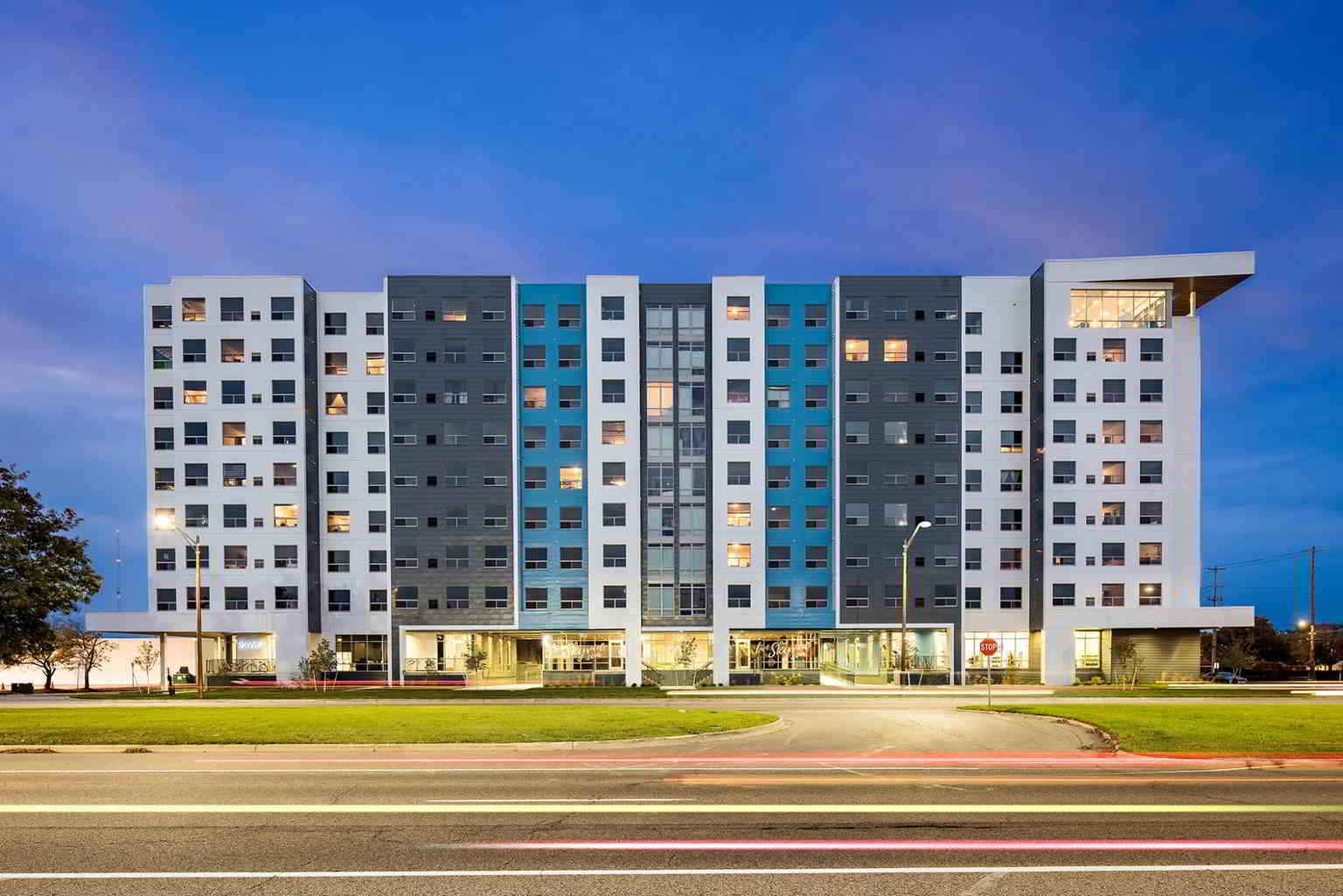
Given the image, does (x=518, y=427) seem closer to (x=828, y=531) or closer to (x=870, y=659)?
(x=828, y=531)

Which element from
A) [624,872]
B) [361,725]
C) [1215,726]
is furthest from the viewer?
[361,725]

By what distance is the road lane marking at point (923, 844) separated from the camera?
1036 cm

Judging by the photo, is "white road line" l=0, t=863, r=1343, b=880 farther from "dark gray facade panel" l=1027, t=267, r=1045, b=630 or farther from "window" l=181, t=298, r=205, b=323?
"window" l=181, t=298, r=205, b=323

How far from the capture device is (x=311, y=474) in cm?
6112

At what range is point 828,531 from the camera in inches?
2387

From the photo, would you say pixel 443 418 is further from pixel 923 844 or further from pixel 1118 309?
pixel 923 844

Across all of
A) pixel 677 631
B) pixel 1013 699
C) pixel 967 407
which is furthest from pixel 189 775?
pixel 967 407

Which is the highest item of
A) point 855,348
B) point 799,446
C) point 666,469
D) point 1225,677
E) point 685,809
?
point 855,348

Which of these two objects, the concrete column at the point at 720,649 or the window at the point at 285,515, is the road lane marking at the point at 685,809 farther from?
the window at the point at 285,515

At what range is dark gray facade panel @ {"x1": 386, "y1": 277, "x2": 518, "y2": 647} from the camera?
60.8 metres

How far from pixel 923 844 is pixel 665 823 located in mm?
3554

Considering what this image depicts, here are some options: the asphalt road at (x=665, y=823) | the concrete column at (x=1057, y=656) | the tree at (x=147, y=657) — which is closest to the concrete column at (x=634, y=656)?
the concrete column at (x=1057, y=656)

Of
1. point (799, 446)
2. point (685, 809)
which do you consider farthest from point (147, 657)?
point (685, 809)

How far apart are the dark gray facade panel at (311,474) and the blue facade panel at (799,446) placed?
33.8 metres
